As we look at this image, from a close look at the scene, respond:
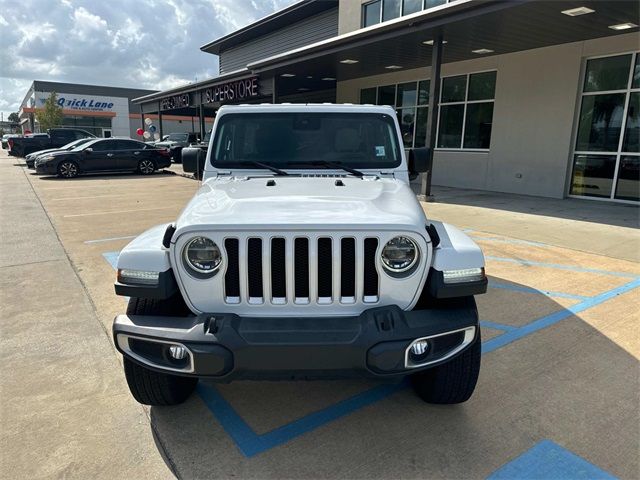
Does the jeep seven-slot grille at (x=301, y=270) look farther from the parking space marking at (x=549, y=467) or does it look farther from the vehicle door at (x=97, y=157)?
the vehicle door at (x=97, y=157)

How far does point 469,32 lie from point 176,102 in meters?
21.0

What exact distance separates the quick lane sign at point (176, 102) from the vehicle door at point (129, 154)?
7.60 metres

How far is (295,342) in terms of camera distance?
213 cm

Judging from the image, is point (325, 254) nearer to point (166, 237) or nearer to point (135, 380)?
point (166, 237)

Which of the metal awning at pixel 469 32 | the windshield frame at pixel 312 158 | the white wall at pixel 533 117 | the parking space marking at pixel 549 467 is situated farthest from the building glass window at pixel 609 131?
the parking space marking at pixel 549 467

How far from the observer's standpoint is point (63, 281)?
5.17 meters

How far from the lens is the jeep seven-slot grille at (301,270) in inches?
90.7

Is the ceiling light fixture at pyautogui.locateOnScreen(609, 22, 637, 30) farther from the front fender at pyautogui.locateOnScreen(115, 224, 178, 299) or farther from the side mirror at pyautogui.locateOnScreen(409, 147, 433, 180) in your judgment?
the front fender at pyautogui.locateOnScreen(115, 224, 178, 299)

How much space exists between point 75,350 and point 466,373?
2.90m

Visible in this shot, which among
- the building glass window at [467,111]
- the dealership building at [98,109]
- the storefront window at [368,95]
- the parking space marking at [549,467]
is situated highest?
the dealership building at [98,109]

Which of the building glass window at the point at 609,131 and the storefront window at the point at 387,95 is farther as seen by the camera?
the storefront window at the point at 387,95

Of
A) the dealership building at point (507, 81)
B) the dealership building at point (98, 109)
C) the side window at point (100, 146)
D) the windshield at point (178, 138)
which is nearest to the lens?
the dealership building at point (507, 81)

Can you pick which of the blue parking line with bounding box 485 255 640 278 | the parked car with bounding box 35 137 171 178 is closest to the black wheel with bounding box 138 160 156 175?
the parked car with bounding box 35 137 171 178

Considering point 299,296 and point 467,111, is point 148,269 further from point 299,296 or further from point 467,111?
point 467,111
